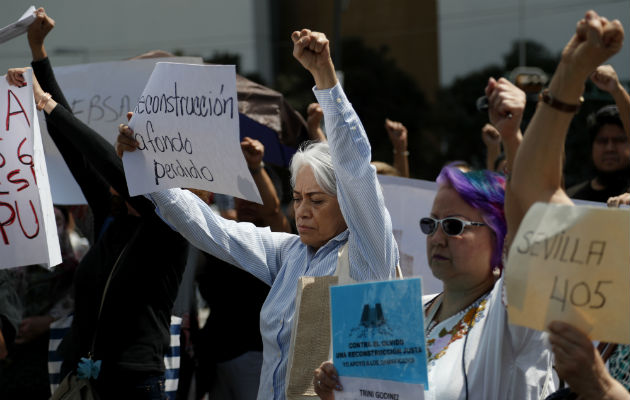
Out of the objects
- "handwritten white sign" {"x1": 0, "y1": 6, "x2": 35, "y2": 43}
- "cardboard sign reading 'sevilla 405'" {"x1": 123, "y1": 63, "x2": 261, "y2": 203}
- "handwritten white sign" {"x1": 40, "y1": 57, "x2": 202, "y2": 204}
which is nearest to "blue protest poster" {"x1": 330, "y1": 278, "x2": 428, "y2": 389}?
"cardboard sign reading 'sevilla 405'" {"x1": 123, "y1": 63, "x2": 261, "y2": 203}

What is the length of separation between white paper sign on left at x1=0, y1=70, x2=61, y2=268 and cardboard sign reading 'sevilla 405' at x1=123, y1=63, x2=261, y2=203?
0.31 meters

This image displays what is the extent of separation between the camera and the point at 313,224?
2.78 m

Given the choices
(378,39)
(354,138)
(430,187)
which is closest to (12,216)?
(354,138)

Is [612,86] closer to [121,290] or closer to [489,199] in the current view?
[489,199]

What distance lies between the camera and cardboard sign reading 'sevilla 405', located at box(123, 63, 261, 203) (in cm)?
304

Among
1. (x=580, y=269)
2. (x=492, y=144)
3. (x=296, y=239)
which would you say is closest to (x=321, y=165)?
(x=296, y=239)

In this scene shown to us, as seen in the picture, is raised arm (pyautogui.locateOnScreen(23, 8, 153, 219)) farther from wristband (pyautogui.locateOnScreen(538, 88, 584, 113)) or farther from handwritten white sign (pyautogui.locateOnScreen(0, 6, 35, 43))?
wristband (pyautogui.locateOnScreen(538, 88, 584, 113))

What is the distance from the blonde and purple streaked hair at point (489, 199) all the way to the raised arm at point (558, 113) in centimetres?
44

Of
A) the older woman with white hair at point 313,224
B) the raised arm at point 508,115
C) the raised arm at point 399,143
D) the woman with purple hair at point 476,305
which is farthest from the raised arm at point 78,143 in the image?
the raised arm at point 399,143

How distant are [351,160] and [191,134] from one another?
0.82 metres

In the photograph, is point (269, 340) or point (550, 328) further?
point (269, 340)

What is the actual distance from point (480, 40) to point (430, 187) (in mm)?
8792

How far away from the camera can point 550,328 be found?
172cm

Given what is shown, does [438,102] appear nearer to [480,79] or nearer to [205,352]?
[480,79]
